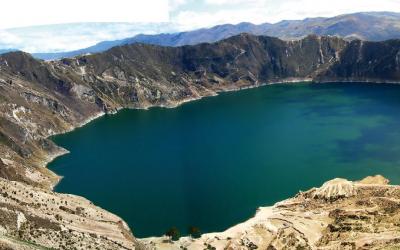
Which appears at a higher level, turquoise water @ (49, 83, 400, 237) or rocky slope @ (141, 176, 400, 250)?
rocky slope @ (141, 176, 400, 250)

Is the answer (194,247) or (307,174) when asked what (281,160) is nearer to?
(307,174)

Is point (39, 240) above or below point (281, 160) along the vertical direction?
above

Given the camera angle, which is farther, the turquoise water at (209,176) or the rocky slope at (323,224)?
the turquoise water at (209,176)

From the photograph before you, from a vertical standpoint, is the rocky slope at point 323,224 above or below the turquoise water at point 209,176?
above

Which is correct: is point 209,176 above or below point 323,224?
below

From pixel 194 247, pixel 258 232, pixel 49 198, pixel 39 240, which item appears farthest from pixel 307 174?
pixel 39 240

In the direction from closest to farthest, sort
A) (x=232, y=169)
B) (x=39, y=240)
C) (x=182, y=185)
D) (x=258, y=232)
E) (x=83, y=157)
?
(x=39, y=240) < (x=258, y=232) < (x=182, y=185) < (x=232, y=169) < (x=83, y=157)

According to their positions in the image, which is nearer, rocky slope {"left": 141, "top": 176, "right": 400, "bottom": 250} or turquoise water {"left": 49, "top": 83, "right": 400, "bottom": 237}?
rocky slope {"left": 141, "top": 176, "right": 400, "bottom": 250}

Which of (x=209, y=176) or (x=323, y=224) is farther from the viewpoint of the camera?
(x=209, y=176)

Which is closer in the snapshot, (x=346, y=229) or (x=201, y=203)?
(x=346, y=229)

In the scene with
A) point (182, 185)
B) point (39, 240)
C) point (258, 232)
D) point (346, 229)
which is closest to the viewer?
point (39, 240)
